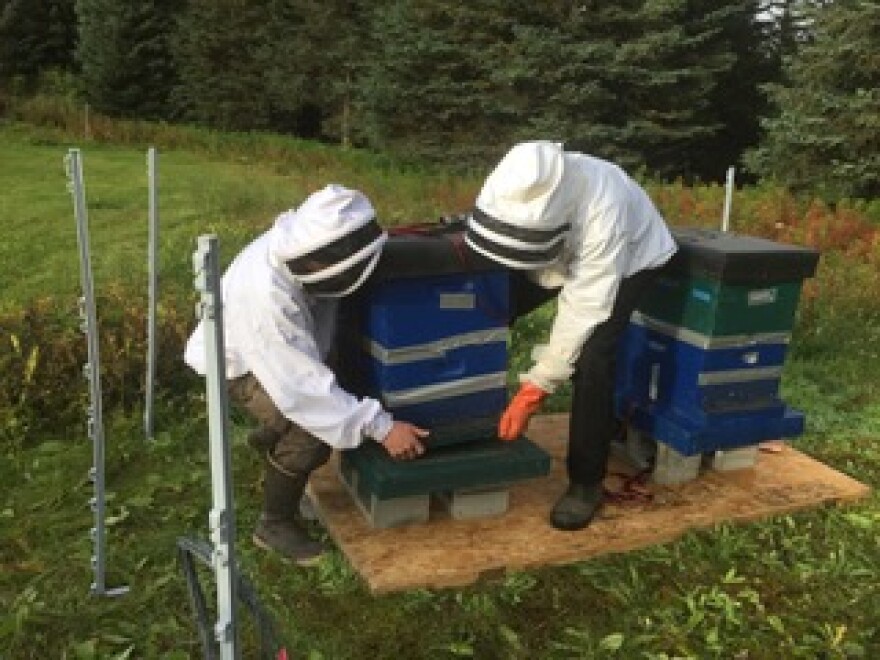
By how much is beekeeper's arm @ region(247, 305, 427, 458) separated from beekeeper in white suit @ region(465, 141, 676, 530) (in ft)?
2.05

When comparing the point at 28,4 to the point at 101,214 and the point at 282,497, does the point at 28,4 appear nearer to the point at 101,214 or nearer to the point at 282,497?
the point at 101,214

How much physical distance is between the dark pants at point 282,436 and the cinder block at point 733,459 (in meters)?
1.86

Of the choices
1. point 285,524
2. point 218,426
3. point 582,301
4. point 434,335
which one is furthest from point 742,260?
point 218,426

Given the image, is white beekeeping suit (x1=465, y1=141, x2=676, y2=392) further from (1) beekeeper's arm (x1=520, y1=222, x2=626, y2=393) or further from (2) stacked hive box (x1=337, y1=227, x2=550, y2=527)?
(2) stacked hive box (x1=337, y1=227, x2=550, y2=527)

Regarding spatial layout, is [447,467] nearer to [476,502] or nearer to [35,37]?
[476,502]

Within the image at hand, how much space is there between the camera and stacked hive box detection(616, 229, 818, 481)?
361 cm

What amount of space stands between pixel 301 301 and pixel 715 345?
66.5 inches

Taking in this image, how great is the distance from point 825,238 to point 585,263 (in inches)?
268

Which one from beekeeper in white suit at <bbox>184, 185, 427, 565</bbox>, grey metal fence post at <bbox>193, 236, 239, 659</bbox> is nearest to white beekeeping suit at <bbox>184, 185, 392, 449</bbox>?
beekeeper in white suit at <bbox>184, 185, 427, 565</bbox>

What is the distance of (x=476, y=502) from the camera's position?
3625 mm

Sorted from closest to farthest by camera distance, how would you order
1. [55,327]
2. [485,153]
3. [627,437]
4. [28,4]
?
[627,437], [55,327], [485,153], [28,4]

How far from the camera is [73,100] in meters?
27.3

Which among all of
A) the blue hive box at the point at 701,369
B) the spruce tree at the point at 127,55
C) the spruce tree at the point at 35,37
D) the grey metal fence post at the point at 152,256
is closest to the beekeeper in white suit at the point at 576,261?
the blue hive box at the point at 701,369

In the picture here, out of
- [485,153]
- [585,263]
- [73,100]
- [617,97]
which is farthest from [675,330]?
[73,100]
